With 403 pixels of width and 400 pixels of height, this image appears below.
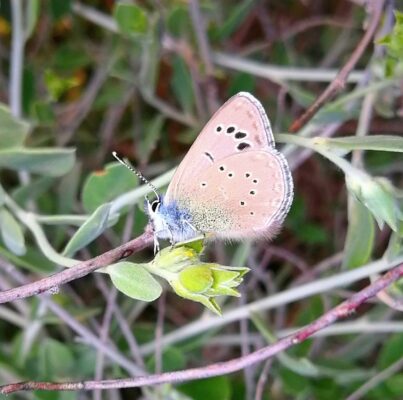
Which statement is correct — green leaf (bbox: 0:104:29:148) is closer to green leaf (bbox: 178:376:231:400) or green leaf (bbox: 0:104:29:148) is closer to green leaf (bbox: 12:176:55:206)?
green leaf (bbox: 12:176:55:206)

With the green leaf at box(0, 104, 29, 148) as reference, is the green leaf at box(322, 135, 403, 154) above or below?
above

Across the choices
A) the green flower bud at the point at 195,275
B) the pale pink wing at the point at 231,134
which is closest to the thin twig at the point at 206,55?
the pale pink wing at the point at 231,134

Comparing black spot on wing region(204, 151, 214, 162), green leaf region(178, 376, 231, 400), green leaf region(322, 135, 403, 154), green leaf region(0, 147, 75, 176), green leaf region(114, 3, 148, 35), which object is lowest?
green leaf region(178, 376, 231, 400)

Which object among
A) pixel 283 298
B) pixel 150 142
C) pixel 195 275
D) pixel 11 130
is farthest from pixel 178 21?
pixel 195 275

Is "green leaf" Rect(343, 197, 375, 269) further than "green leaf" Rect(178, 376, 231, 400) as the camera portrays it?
No

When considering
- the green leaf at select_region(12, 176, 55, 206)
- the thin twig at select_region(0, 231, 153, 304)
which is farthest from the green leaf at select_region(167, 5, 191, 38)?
the thin twig at select_region(0, 231, 153, 304)

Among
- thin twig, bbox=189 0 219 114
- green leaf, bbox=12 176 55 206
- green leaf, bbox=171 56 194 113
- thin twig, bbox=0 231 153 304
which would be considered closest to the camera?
thin twig, bbox=0 231 153 304

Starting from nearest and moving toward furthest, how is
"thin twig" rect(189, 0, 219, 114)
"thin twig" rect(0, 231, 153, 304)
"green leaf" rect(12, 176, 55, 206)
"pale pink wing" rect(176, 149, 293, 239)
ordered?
1. "thin twig" rect(0, 231, 153, 304)
2. "pale pink wing" rect(176, 149, 293, 239)
3. "green leaf" rect(12, 176, 55, 206)
4. "thin twig" rect(189, 0, 219, 114)

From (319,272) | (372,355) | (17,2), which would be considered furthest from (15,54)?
(372,355)

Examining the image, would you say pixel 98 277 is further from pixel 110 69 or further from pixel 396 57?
pixel 396 57
